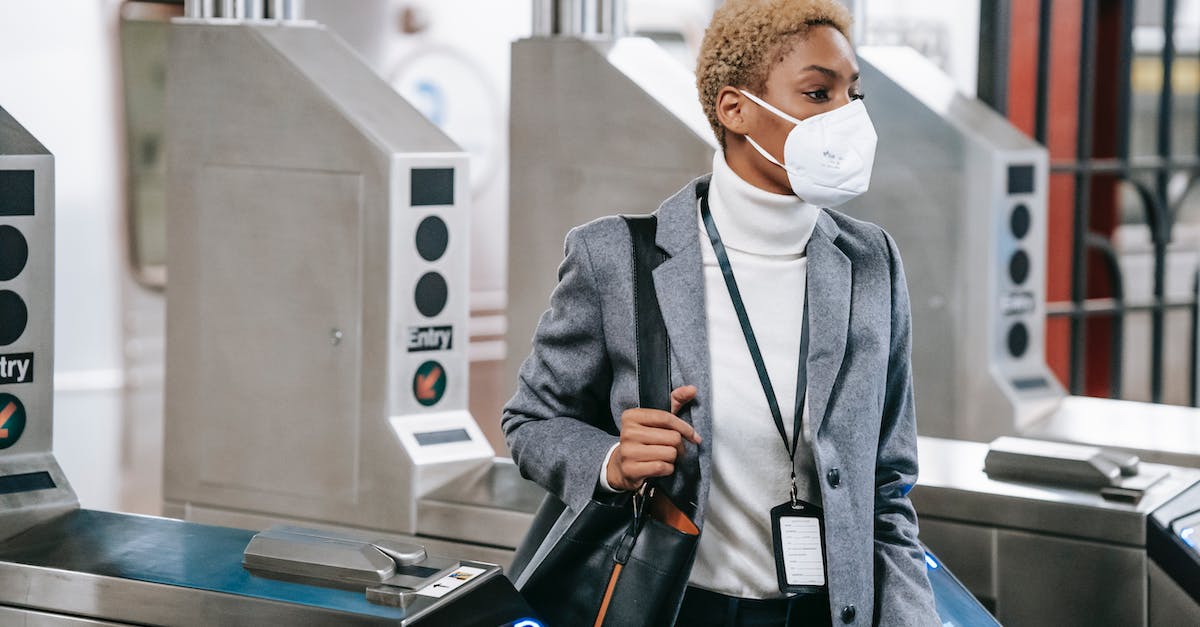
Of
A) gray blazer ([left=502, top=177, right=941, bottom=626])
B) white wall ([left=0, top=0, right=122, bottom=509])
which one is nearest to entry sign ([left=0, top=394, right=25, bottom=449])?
gray blazer ([left=502, top=177, right=941, bottom=626])

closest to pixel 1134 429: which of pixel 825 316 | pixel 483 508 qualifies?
pixel 483 508

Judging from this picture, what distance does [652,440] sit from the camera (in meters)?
1.52

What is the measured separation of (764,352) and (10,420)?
1316mm

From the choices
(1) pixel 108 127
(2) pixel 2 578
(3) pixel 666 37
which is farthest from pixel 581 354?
(3) pixel 666 37

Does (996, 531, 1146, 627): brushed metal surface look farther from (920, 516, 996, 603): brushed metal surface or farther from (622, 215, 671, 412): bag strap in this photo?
(622, 215, 671, 412): bag strap

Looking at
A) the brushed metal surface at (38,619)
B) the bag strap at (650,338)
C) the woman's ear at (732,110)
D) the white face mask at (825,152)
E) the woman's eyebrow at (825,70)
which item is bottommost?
the brushed metal surface at (38,619)

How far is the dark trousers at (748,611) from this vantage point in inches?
62.9

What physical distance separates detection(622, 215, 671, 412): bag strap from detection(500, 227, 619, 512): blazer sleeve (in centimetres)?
5

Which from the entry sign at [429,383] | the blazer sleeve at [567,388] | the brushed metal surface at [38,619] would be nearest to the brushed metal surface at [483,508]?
the entry sign at [429,383]

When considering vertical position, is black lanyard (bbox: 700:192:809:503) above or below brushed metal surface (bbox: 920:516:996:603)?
above

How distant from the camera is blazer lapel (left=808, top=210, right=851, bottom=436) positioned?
5.26ft

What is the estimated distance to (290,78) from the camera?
310 centimetres

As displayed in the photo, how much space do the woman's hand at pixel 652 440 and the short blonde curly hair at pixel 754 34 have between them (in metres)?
0.33

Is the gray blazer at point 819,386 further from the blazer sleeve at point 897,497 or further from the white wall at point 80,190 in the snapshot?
the white wall at point 80,190
